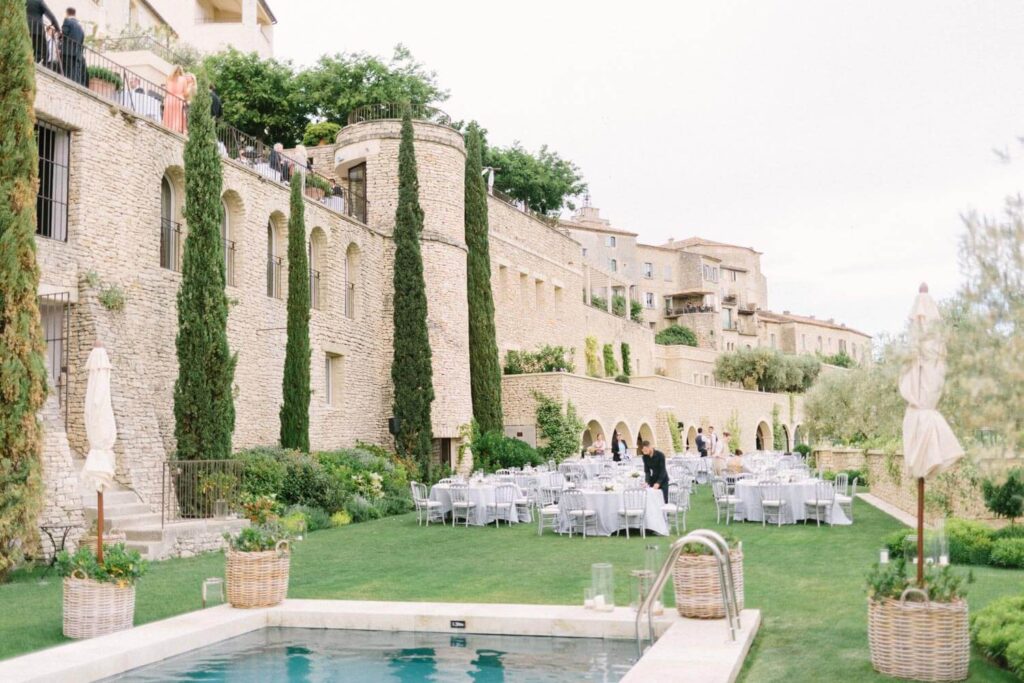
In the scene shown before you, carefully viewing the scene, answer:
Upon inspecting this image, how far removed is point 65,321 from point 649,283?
5830 centimetres

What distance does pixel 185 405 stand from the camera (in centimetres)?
1588

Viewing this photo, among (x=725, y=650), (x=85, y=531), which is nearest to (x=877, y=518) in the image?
(x=725, y=650)

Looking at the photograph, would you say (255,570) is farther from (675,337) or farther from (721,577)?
(675,337)

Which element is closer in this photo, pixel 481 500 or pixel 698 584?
pixel 698 584

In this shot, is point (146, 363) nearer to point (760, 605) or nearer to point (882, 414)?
point (760, 605)

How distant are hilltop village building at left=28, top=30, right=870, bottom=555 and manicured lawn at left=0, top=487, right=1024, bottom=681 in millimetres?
2513

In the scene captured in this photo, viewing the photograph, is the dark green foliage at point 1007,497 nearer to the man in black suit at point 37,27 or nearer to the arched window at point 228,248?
the arched window at point 228,248

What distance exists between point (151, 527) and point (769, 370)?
5114cm

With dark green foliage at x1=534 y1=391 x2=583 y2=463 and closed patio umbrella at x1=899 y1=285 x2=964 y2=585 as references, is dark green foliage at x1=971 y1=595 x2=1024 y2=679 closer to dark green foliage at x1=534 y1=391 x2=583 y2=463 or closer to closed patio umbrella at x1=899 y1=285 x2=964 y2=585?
closed patio umbrella at x1=899 y1=285 x2=964 y2=585

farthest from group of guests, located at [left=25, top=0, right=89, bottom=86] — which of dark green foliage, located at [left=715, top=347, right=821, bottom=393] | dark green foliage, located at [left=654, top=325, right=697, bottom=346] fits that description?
dark green foliage, located at [left=654, top=325, right=697, bottom=346]

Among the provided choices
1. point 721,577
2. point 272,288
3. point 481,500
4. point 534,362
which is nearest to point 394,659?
point 721,577

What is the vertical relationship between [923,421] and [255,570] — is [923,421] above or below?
above

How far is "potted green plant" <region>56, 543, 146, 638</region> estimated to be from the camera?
8.00m

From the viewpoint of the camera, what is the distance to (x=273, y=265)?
22016 mm
